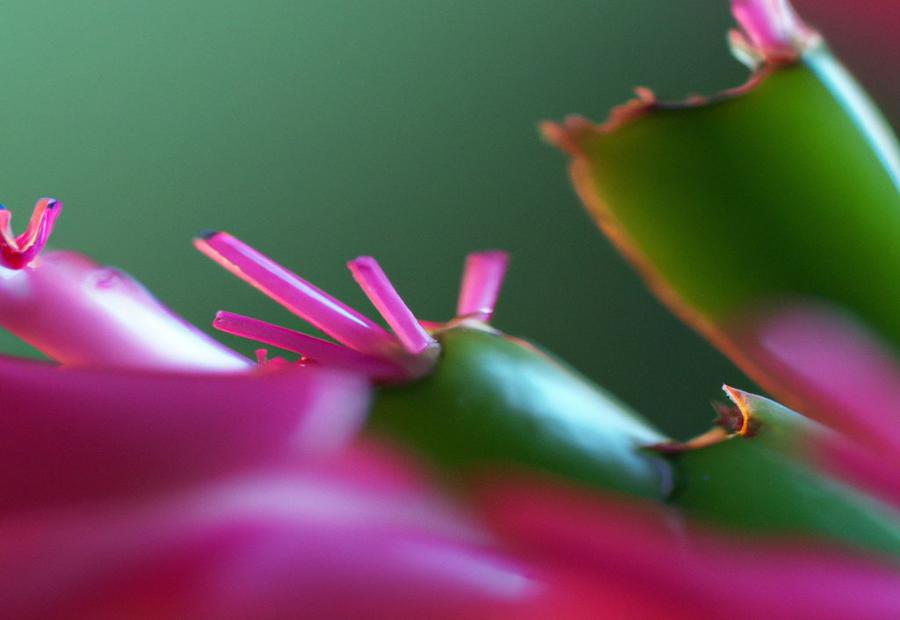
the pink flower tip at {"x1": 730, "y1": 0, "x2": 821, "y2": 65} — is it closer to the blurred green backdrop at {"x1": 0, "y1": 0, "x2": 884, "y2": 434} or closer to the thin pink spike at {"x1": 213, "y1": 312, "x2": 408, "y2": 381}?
the thin pink spike at {"x1": 213, "y1": 312, "x2": 408, "y2": 381}

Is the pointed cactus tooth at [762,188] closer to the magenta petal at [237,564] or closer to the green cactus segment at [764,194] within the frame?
the green cactus segment at [764,194]

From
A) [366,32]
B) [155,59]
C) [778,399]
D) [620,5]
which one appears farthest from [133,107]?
[778,399]

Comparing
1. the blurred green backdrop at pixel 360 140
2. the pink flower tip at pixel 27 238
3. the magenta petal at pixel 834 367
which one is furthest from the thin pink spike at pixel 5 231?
the blurred green backdrop at pixel 360 140

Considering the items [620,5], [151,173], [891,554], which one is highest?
[620,5]

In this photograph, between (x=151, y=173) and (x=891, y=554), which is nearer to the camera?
(x=891, y=554)

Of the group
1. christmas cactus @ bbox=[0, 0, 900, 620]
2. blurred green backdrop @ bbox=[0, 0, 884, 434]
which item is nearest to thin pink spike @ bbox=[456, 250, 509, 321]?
christmas cactus @ bbox=[0, 0, 900, 620]

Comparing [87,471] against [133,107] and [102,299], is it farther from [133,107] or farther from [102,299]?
[133,107]

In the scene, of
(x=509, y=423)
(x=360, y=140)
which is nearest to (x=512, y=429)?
(x=509, y=423)
